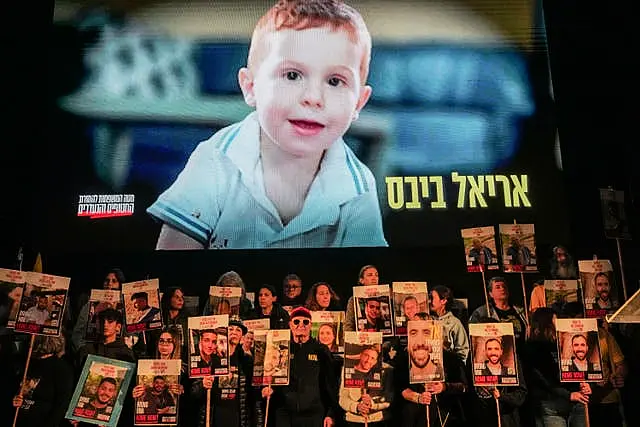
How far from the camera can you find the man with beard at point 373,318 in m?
4.43

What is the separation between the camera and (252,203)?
4.77 m

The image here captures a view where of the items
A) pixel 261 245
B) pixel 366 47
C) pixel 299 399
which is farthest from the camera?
pixel 366 47

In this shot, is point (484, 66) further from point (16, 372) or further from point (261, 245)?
point (16, 372)

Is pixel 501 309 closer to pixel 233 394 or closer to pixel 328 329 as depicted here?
pixel 328 329

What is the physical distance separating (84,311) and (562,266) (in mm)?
2947

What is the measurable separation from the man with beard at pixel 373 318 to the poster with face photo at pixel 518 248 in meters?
0.82

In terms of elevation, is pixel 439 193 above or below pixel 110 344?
above

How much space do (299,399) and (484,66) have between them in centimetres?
249

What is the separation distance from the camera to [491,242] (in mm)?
4566

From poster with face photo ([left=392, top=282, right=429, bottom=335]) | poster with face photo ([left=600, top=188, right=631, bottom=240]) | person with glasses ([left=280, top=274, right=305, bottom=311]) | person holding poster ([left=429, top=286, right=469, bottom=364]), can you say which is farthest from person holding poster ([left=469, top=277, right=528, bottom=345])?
person with glasses ([left=280, top=274, right=305, bottom=311])

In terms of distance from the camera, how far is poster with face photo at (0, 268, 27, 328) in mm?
4379

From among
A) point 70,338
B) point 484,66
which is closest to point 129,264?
point 70,338

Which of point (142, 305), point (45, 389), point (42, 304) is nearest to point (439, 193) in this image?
point (142, 305)

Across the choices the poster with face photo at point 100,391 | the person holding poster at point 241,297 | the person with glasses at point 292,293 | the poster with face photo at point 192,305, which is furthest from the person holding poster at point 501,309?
the poster with face photo at point 100,391
